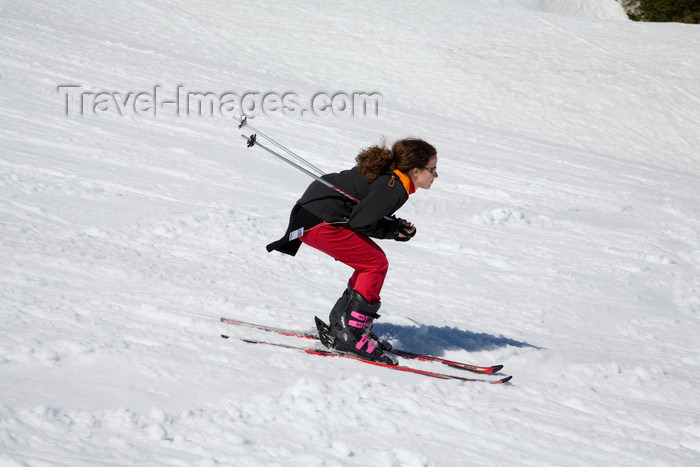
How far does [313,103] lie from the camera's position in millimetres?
13836

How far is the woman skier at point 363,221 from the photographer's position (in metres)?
3.93

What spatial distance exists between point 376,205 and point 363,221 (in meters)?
0.12

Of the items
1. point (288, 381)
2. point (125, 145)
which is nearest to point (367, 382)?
point (288, 381)

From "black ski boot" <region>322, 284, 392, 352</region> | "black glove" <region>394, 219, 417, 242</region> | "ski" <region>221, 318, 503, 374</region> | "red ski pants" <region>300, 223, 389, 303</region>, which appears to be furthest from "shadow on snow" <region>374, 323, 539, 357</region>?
"black glove" <region>394, 219, 417, 242</region>

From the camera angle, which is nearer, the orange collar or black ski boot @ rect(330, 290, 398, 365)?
the orange collar

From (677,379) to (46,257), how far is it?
4.80 meters

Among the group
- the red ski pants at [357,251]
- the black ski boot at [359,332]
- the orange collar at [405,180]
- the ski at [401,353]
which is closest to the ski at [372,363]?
the black ski boot at [359,332]

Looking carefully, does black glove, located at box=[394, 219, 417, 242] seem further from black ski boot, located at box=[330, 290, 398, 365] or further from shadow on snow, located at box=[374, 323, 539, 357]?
shadow on snow, located at box=[374, 323, 539, 357]

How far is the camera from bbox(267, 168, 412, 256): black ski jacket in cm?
389

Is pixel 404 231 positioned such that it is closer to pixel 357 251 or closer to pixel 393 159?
pixel 357 251

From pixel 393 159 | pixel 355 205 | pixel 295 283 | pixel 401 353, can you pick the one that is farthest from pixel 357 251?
pixel 295 283

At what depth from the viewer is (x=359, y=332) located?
422 centimetres

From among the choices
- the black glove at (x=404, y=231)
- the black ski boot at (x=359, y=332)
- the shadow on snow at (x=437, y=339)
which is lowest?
the shadow on snow at (x=437, y=339)

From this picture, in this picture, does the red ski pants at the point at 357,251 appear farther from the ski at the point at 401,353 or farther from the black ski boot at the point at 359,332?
the ski at the point at 401,353
